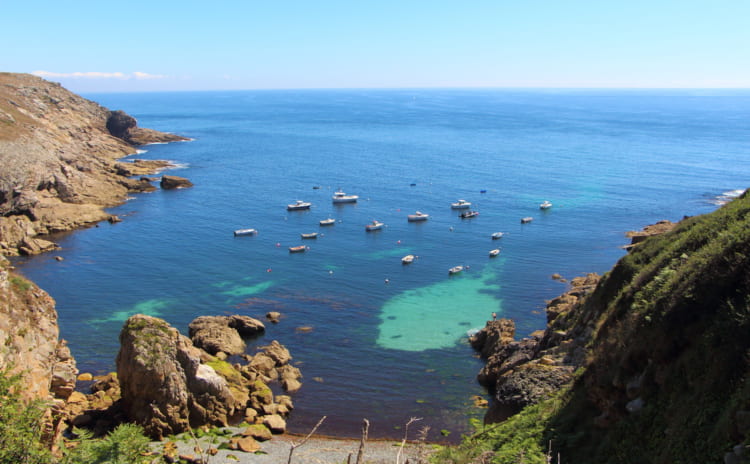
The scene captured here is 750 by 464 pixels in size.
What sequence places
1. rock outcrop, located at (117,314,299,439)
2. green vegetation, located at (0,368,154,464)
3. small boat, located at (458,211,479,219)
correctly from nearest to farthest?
green vegetation, located at (0,368,154,464)
rock outcrop, located at (117,314,299,439)
small boat, located at (458,211,479,219)

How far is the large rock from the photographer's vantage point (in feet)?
112

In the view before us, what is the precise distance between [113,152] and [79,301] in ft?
311

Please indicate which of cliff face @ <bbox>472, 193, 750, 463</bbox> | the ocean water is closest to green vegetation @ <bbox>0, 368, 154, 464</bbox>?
cliff face @ <bbox>472, 193, 750, 463</bbox>

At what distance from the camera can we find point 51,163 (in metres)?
94.3

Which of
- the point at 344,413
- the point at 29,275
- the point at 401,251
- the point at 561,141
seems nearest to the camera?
the point at 344,413

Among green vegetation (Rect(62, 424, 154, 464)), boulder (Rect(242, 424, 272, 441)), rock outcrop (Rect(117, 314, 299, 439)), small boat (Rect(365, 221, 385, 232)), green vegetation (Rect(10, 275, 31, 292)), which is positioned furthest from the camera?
Answer: small boat (Rect(365, 221, 385, 232))

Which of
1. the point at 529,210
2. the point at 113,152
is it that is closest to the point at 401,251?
the point at 529,210

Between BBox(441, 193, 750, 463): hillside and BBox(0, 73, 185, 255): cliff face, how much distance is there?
71.7 m

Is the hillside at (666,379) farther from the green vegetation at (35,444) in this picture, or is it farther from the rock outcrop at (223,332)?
the rock outcrop at (223,332)

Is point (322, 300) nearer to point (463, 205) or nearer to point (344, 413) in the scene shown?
point (344, 413)

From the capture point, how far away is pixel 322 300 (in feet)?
199

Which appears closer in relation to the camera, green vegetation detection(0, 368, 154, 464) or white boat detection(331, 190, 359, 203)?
green vegetation detection(0, 368, 154, 464)

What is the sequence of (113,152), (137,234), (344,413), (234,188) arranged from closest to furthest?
(344,413) → (137,234) → (234,188) → (113,152)

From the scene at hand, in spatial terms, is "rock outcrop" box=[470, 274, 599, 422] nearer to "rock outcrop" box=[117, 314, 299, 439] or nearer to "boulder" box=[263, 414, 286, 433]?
"boulder" box=[263, 414, 286, 433]
